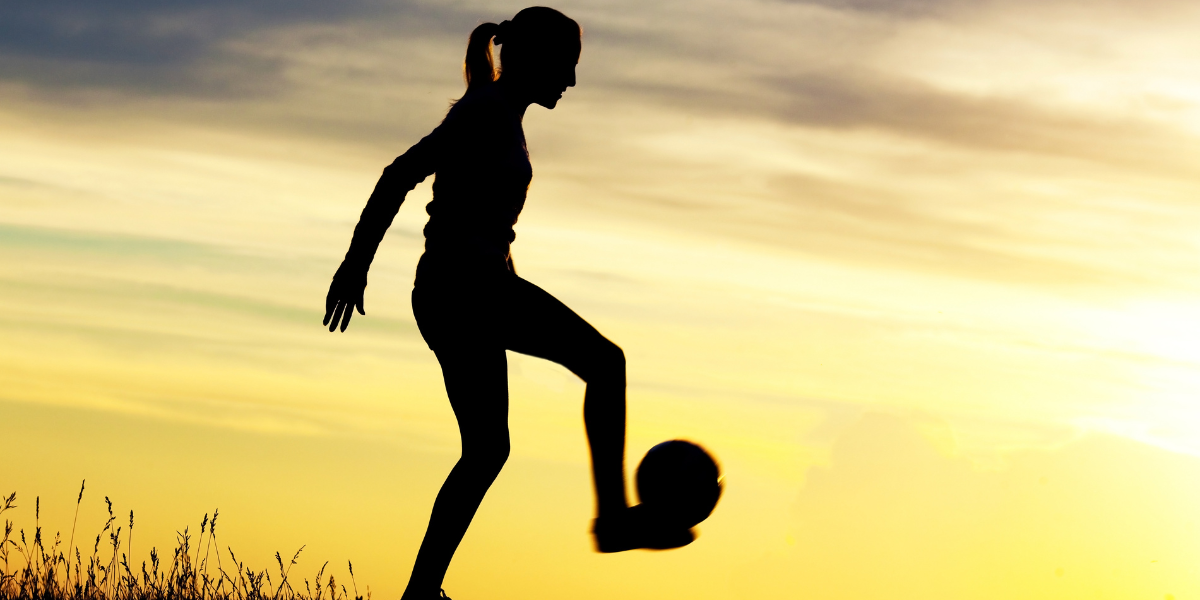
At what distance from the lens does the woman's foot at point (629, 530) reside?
522 centimetres

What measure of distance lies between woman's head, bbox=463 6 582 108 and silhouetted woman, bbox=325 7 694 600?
25 centimetres

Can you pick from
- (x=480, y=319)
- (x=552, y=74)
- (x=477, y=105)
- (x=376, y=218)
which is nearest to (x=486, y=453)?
(x=480, y=319)

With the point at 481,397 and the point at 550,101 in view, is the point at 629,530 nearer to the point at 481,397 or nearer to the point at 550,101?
the point at 481,397

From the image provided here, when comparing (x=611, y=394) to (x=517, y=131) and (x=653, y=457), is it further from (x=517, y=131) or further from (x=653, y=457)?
(x=517, y=131)

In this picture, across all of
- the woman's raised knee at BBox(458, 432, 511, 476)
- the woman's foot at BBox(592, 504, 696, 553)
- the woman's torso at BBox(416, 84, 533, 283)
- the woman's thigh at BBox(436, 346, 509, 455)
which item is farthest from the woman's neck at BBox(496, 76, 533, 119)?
the woman's foot at BBox(592, 504, 696, 553)

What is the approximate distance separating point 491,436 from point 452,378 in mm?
301

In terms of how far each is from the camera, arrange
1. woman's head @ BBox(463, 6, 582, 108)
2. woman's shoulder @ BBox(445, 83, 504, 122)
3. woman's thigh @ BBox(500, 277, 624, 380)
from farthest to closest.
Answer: woman's head @ BBox(463, 6, 582, 108)
woman's shoulder @ BBox(445, 83, 504, 122)
woman's thigh @ BBox(500, 277, 624, 380)

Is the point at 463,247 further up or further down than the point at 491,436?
further up

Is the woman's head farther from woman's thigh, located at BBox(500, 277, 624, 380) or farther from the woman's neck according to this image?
woman's thigh, located at BBox(500, 277, 624, 380)

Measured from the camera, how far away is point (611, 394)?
17.1 ft

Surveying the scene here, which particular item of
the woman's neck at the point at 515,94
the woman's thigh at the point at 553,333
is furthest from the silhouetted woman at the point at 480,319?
the woman's neck at the point at 515,94

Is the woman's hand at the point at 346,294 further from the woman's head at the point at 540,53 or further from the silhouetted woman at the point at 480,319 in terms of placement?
the woman's head at the point at 540,53

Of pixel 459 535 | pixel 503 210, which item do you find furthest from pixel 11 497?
pixel 503 210

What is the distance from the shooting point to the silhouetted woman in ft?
17.0
